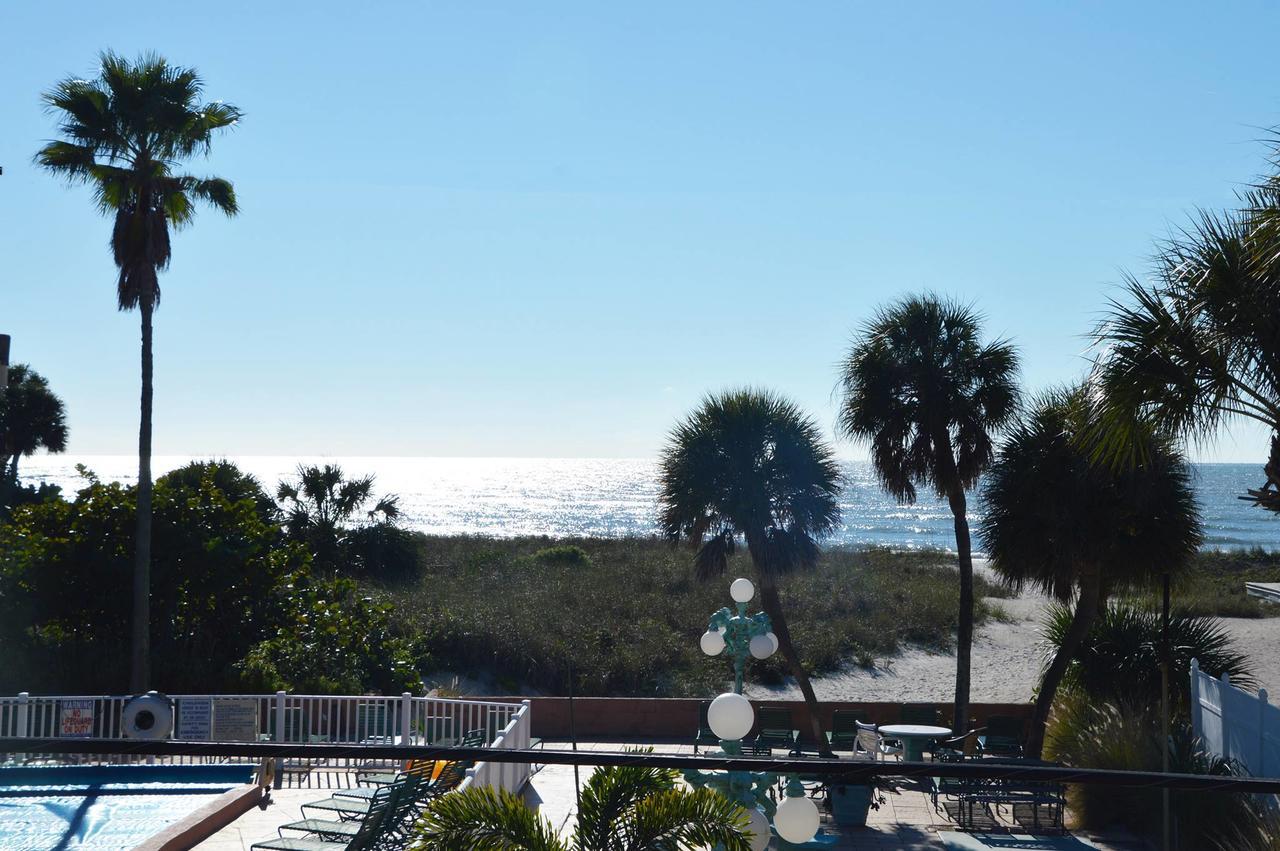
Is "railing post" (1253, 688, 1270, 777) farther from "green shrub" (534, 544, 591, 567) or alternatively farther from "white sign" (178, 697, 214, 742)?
"green shrub" (534, 544, 591, 567)

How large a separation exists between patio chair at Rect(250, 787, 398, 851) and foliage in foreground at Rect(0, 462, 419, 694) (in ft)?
28.6

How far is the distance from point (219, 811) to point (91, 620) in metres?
9.88

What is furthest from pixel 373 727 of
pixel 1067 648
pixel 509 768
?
pixel 1067 648

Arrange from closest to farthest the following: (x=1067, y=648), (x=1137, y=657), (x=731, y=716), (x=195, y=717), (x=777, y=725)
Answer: (x=731, y=716) < (x=195, y=717) < (x=1067, y=648) < (x=1137, y=657) < (x=777, y=725)

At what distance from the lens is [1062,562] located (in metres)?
16.5

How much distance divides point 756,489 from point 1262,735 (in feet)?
27.7

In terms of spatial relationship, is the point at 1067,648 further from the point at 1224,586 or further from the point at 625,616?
→ the point at 1224,586

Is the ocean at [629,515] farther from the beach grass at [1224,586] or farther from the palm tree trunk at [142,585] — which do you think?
the palm tree trunk at [142,585]

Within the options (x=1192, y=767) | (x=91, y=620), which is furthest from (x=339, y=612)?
(x=1192, y=767)

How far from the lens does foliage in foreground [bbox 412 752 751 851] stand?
219 inches

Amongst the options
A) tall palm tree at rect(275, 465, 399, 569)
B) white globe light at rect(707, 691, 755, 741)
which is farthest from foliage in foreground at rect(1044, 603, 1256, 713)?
Answer: tall palm tree at rect(275, 465, 399, 569)

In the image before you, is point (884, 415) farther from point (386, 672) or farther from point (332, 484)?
point (332, 484)

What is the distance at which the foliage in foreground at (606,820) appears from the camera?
18.2ft

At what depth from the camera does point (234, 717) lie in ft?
47.5
